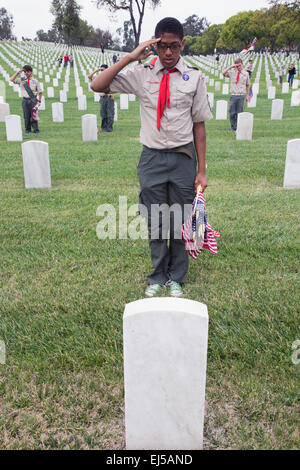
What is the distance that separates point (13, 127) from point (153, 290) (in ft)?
30.3

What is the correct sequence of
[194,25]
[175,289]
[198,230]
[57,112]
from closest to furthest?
1. [198,230]
2. [175,289]
3. [57,112]
4. [194,25]

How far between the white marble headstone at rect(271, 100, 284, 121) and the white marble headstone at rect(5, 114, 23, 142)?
360 inches

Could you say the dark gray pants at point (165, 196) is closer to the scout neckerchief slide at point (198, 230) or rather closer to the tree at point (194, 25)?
the scout neckerchief slide at point (198, 230)

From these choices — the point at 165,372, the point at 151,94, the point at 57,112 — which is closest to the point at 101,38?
the point at 57,112

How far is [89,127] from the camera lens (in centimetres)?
1152

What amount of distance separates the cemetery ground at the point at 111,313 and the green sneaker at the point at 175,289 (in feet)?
0.30

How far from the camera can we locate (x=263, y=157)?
9.06m

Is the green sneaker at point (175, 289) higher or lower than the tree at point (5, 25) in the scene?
lower

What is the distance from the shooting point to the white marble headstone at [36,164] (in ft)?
21.9

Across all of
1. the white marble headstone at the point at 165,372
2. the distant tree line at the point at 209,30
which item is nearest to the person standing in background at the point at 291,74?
Answer: the distant tree line at the point at 209,30

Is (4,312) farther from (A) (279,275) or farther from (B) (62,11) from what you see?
(B) (62,11)

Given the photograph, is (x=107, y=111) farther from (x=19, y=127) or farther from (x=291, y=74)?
(x=291, y=74)

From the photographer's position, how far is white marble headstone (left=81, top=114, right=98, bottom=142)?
1143 centimetres

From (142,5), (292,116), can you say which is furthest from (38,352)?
(142,5)
